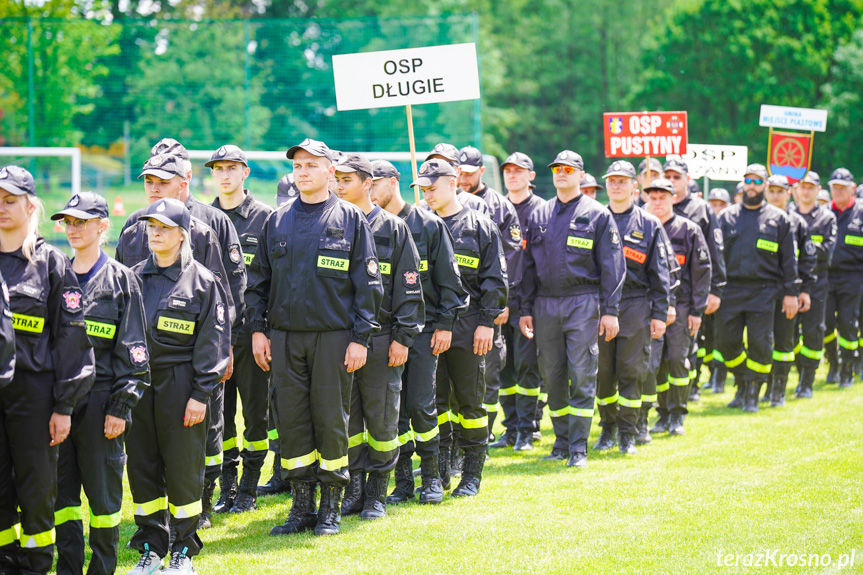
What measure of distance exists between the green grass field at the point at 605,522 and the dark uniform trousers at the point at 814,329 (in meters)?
3.52

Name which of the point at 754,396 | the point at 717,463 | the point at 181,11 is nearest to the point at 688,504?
the point at 717,463

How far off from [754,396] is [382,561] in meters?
7.06

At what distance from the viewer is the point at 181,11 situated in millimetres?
35500

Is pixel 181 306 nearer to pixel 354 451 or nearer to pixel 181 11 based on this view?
pixel 354 451

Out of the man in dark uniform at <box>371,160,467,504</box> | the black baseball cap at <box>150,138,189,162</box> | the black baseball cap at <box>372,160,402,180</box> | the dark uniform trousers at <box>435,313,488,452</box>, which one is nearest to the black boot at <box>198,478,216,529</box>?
the man in dark uniform at <box>371,160,467,504</box>

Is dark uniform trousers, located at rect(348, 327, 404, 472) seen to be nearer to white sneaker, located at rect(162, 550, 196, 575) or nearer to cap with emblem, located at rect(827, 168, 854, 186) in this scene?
white sneaker, located at rect(162, 550, 196, 575)

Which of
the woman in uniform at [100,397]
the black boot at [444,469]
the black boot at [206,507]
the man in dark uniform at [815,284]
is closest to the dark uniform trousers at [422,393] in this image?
the black boot at [444,469]

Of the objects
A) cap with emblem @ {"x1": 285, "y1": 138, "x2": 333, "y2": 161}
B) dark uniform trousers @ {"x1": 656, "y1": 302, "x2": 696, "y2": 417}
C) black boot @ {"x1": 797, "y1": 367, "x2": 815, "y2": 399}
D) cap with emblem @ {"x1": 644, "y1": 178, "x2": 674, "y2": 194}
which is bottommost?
black boot @ {"x1": 797, "y1": 367, "x2": 815, "y2": 399}

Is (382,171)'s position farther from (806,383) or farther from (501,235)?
(806,383)

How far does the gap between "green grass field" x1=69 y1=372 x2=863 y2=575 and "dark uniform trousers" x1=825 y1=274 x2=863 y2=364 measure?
435cm

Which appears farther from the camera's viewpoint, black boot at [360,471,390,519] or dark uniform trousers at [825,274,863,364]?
dark uniform trousers at [825,274,863,364]

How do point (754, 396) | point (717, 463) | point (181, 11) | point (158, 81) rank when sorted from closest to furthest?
point (717, 463), point (754, 396), point (158, 81), point (181, 11)

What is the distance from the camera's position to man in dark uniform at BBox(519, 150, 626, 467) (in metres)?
8.45

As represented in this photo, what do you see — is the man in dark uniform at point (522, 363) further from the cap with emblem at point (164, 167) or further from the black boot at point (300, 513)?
the cap with emblem at point (164, 167)
